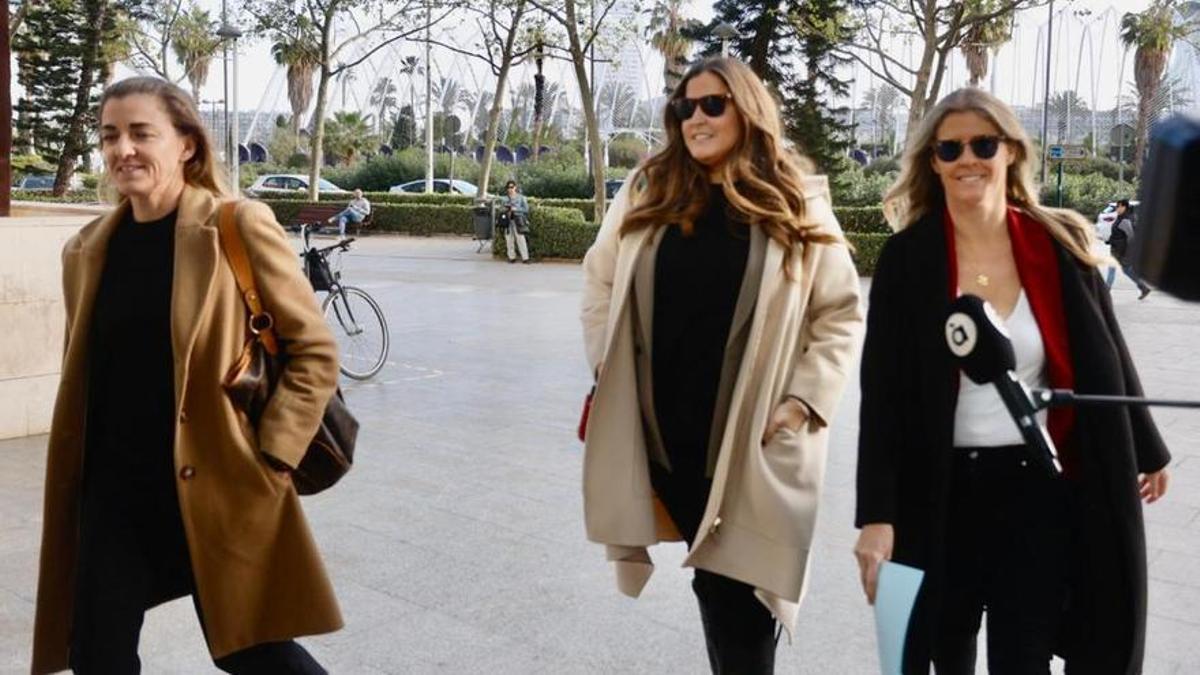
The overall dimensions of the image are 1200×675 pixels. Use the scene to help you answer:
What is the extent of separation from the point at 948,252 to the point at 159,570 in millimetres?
1832

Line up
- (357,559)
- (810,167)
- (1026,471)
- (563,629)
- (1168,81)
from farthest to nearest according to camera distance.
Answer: (1168,81), (357,559), (563,629), (810,167), (1026,471)

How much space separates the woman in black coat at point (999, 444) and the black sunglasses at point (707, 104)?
0.48 m

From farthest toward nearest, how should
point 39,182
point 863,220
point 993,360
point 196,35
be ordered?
point 196,35
point 39,182
point 863,220
point 993,360

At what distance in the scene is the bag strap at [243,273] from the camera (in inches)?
117

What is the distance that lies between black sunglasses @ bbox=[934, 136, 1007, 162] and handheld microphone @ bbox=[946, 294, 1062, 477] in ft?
3.22

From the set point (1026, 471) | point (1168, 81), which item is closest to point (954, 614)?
point (1026, 471)

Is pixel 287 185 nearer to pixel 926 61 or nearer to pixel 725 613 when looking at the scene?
pixel 926 61

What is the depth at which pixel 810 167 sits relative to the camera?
344 centimetres

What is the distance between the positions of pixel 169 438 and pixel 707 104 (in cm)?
143

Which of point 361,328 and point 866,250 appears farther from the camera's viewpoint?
point 866,250

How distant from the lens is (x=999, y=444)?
2.85m

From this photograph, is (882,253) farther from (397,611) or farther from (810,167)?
(397,611)

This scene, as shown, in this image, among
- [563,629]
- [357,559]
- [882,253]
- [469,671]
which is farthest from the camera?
[357,559]

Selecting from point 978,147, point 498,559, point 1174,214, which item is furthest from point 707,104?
point 498,559
